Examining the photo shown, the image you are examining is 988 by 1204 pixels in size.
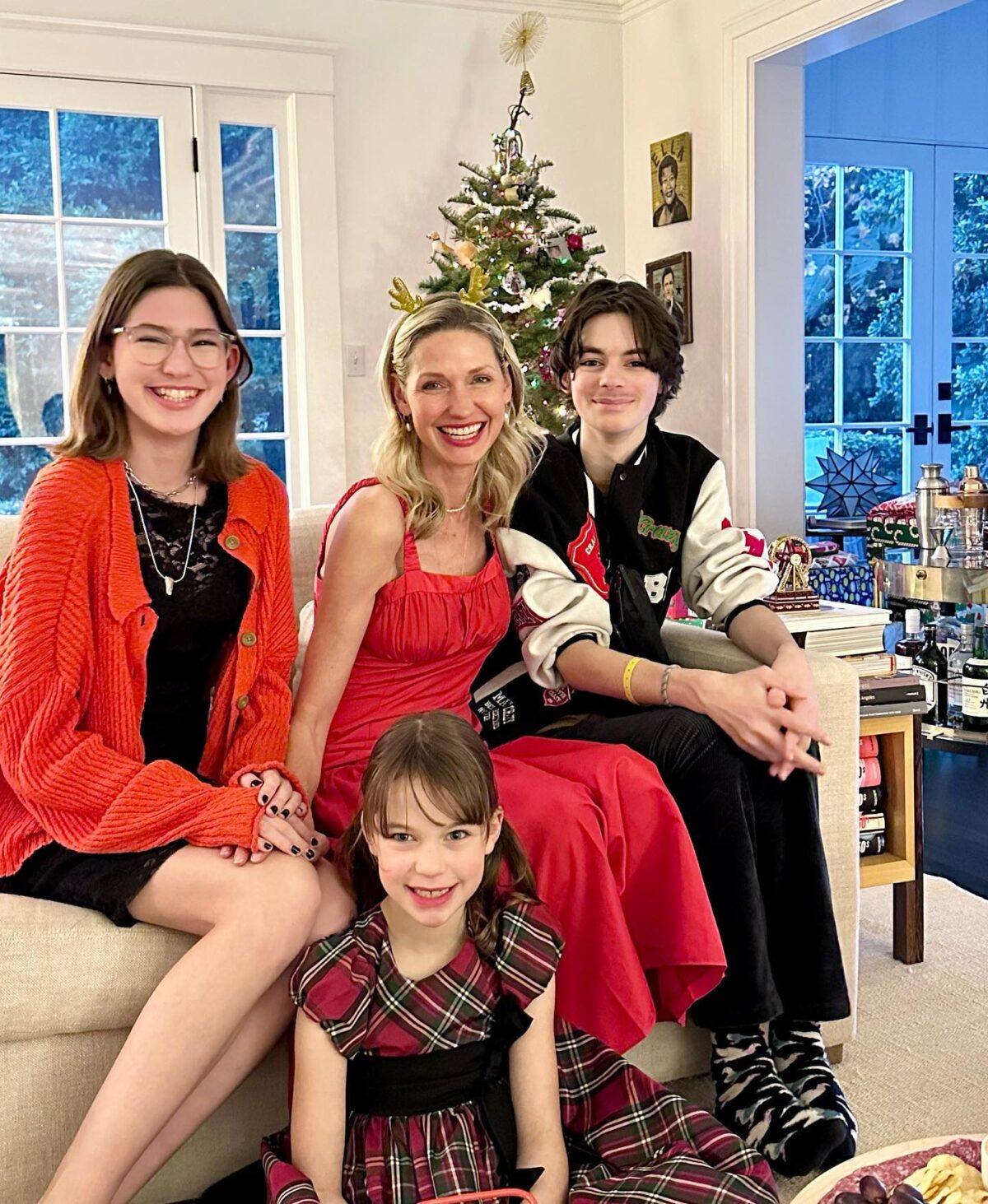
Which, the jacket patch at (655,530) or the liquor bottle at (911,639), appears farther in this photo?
the liquor bottle at (911,639)

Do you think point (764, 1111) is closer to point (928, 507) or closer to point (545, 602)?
point (545, 602)

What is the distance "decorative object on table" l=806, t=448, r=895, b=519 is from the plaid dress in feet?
15.8

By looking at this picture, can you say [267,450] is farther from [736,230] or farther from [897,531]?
[897,531]

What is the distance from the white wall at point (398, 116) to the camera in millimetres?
4965

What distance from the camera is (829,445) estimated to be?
638cm

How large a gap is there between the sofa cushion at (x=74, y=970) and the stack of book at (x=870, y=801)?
1344mm

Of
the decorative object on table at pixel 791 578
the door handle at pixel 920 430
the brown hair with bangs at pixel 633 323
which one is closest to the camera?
the brown hair with bangs at pixel 633 323

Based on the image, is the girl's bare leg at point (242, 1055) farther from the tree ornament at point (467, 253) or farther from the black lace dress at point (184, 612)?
the tree ornament at point (467, 253)

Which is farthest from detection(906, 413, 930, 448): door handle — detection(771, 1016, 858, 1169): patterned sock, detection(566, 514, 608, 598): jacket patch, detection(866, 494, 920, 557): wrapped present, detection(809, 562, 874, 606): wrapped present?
detection(771, 1016, 858, 1169): patterned sock

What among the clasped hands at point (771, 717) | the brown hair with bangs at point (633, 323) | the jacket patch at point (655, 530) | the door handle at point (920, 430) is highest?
the brown hair with bangs at point (633, 323)

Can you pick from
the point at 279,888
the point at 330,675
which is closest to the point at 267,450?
the point at 330,675

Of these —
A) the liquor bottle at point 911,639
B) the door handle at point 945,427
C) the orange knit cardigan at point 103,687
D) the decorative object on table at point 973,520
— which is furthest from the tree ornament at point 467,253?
the door handle at point 945,427

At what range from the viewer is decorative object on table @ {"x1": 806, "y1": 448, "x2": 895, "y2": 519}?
20.3 feet

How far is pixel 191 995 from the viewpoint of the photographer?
1.49m
